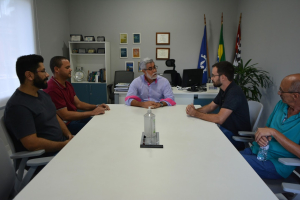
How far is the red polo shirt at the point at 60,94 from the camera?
2.24 metres

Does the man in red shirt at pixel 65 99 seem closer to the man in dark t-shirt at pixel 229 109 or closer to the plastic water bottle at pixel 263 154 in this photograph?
the man in dark t-shirt at pixel 229 109

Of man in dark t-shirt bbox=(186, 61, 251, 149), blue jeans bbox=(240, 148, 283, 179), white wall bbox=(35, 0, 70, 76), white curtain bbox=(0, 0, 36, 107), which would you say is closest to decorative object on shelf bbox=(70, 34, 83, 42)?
white wall bbox=(35, 0, 70, 76)

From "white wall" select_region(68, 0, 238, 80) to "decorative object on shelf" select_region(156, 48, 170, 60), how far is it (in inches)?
3.7

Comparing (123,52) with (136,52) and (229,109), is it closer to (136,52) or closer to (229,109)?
(136,52)

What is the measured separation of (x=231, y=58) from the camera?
4977mm

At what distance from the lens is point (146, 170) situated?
1.10 meters

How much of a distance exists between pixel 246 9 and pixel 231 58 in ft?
3.58

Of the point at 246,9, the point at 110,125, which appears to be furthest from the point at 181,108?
the point at 246,9

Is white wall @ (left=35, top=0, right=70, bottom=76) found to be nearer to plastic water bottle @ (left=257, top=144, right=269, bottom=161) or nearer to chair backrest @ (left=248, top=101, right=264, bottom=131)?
chair backrest @ (left=248, top=101, right=264, bottom=131)

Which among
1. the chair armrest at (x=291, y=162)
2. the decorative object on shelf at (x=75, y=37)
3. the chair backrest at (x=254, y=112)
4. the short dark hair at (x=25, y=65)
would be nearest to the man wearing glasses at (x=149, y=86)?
the chair backrest at (x=254, y=112)

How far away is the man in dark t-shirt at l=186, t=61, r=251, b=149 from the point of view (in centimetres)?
199

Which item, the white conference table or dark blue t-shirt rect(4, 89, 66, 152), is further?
dark blue t-shirt rect(4, 89, 66, 152)

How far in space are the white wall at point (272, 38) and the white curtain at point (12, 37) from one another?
3947mm

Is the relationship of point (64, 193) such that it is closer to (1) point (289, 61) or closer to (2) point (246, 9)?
(1) point (289, 61)
